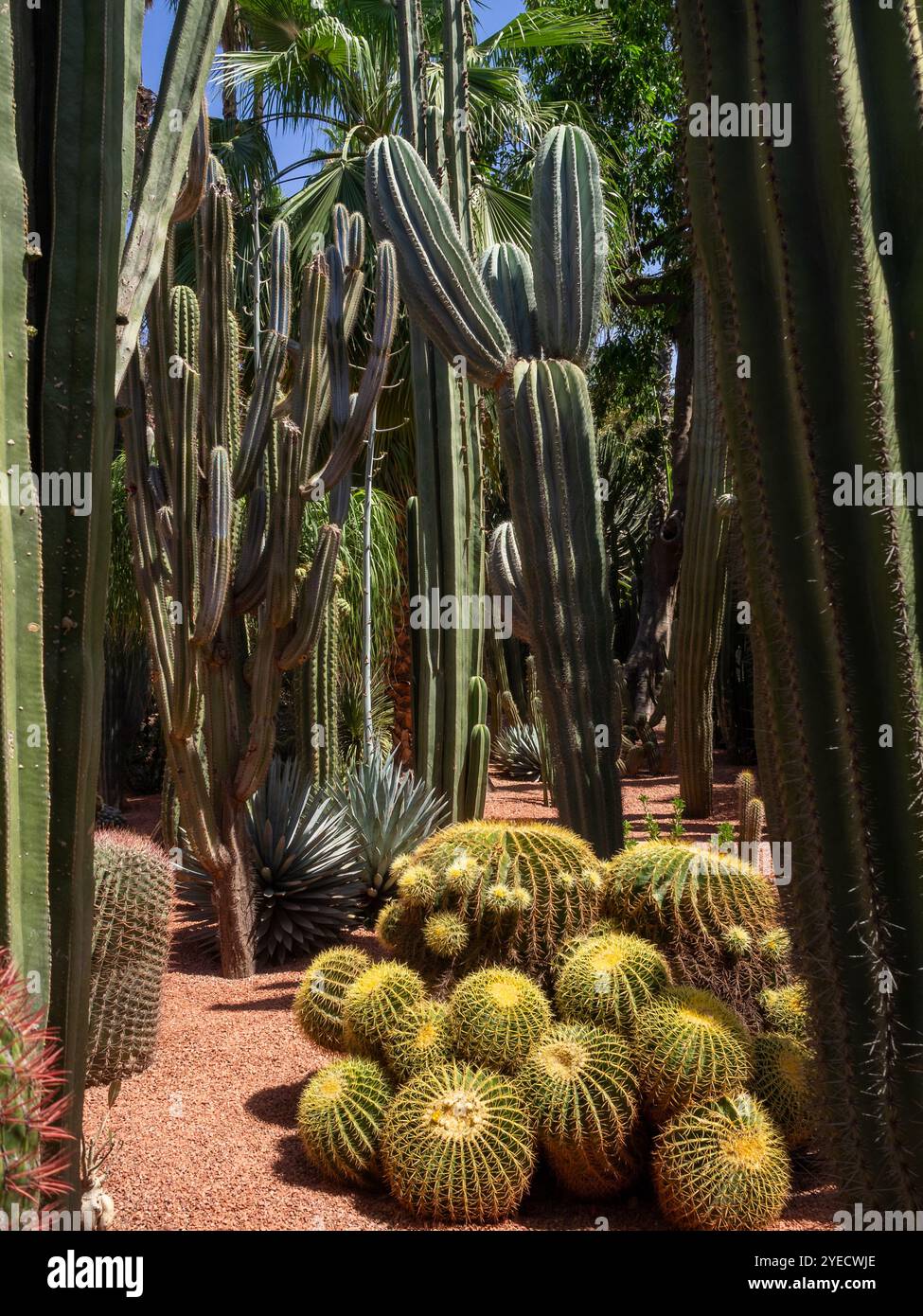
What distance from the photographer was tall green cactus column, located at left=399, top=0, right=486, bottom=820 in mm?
6750

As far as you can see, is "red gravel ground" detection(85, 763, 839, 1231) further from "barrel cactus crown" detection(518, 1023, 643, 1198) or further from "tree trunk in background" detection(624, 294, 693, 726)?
"tree trunk in background" detection(624, 294, 693, 726)

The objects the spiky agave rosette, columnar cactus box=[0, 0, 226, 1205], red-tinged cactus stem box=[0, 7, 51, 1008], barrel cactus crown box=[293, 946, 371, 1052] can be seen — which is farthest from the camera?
barrel cactus crown box=[293, 946, 371, 1052]

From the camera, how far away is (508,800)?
11.9 metres

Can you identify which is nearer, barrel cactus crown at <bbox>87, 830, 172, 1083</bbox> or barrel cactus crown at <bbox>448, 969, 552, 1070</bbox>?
barrel cactus crown at <bbox>448, 969, 552, 1070</bbox>

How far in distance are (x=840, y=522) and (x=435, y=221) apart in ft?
11.8

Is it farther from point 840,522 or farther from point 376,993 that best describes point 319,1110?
point 840,522

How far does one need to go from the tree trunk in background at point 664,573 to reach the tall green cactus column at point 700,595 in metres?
2.47

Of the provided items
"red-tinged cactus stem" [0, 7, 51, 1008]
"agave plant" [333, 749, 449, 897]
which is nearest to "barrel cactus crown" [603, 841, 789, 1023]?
"red-tinged cactus stem" [0, 7, 51, 1008]

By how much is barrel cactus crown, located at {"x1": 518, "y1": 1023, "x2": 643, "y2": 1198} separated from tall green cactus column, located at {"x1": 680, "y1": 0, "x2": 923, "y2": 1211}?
1174mm

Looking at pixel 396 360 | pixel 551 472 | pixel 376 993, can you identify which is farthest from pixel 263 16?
pixel 376 993

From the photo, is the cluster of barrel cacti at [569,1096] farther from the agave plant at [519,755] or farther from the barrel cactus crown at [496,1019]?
the agave plant at [519,755]

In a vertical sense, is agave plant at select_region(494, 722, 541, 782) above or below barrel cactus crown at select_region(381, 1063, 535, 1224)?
above

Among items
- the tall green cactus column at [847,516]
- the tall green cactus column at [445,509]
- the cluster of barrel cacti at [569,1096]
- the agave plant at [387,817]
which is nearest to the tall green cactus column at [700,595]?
the tall green cactus column at [445,509]

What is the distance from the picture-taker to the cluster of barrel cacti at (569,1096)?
3211 mm
